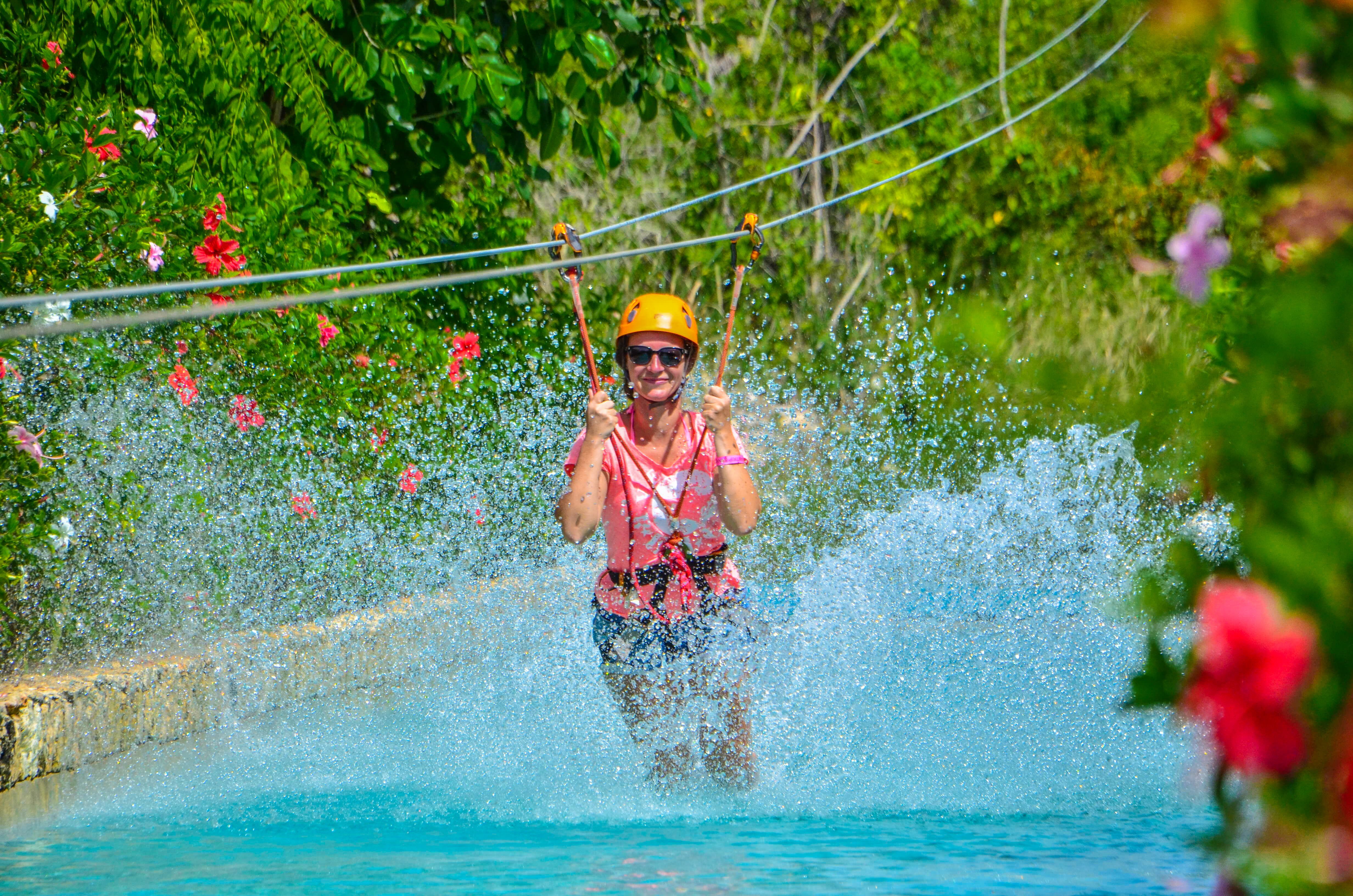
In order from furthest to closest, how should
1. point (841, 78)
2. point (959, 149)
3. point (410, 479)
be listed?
point (841, 78)
point (410, 479)
point (959, 149)

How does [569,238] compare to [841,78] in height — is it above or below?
below

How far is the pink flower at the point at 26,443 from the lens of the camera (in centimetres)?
440

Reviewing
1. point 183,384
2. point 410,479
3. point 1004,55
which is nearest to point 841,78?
point 1004,55

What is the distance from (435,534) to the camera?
287 inches

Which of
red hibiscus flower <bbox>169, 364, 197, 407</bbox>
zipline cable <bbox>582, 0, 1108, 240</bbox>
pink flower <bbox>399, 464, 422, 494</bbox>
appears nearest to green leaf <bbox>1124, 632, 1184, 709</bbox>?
zipline cable <bbox>582, 0, 1108, 240</bbox>

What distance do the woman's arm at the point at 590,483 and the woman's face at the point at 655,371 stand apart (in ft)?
0.60

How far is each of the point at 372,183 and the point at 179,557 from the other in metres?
2.69

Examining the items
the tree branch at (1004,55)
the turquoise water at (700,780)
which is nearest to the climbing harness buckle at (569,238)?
the turquoise water at (700,780)

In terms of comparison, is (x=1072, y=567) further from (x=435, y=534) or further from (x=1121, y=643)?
(x=435, y=534)

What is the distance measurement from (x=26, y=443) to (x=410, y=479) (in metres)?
2.70

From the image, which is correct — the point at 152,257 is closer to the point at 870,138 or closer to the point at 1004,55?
the point at 870,138

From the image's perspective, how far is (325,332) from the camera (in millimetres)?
6594

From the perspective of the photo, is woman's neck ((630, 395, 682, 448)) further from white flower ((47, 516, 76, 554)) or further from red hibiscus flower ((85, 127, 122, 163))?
A: red hibiscus flower ((85, 127, 122, 163))

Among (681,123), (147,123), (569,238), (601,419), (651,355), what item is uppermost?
(681,123)
